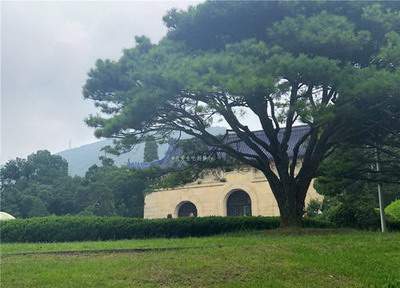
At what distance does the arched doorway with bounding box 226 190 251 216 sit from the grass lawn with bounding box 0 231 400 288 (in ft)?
75.8

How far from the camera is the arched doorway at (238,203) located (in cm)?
3178

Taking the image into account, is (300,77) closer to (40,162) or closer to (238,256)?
(238,256)

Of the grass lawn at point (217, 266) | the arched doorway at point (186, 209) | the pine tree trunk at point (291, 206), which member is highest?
the arched doorway at point (186, 209)

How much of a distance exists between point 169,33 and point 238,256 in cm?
626

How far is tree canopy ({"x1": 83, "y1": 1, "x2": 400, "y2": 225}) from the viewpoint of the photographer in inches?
372

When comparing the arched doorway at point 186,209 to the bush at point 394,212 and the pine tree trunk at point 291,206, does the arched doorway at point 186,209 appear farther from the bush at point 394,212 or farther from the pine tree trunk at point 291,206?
the pine tree trunk at point 291,206

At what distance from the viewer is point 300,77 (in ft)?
31.8

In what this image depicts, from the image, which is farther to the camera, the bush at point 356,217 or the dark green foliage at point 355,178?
the bush at point 356,217

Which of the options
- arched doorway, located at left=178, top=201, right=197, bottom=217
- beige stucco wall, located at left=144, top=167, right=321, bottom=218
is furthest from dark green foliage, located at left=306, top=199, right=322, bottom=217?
arched doorway, located at left=178, top=201, right=197, bottom=217

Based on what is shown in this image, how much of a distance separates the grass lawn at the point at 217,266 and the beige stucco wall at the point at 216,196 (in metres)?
21.1

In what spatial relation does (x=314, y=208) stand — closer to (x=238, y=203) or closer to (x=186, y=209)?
(x=238, y=203)

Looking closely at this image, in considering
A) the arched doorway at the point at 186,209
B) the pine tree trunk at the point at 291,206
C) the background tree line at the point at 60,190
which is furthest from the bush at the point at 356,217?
the arched doorway at the point at 186,209

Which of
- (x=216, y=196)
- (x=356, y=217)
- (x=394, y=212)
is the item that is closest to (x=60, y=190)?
(x=216, y=196)

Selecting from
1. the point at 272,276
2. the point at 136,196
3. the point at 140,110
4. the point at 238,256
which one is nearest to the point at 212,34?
the point at 140,110
